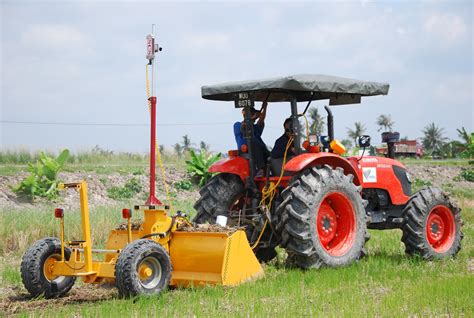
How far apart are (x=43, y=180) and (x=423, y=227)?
11.8m

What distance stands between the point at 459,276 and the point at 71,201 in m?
12.7

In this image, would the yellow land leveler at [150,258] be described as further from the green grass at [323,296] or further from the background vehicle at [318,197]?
the background vehicle at [318,197]

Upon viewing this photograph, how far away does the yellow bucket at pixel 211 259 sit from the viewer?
7.43 m

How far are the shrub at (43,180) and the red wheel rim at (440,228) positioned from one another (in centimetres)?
1117

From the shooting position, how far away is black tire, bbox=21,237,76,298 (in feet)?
23.8

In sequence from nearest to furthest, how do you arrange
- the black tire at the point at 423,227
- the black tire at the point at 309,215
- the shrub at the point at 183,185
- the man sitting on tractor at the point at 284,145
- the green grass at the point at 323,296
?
the green grass at the point at 323,296 → the black tire at the point at 309,215 → the man sitting on tractor at the point at 284,145 → the black tire at the point at 423,227 → the shrub at the point at 183,185

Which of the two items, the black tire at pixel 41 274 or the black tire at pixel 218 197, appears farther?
the black tire at pixel 218 197

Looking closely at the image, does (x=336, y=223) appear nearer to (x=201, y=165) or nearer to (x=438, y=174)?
(x=201, y=165)

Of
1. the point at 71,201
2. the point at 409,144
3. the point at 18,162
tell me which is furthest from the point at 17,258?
the point at 409,144

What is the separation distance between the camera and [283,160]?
9.06 m

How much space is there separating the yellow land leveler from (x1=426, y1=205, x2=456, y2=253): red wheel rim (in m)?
3.29

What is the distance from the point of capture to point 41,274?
7309mm

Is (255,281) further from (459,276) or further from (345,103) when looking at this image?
(345,103)

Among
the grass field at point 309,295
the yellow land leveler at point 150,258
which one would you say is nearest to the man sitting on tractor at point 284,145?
the grass field at point 309,295
